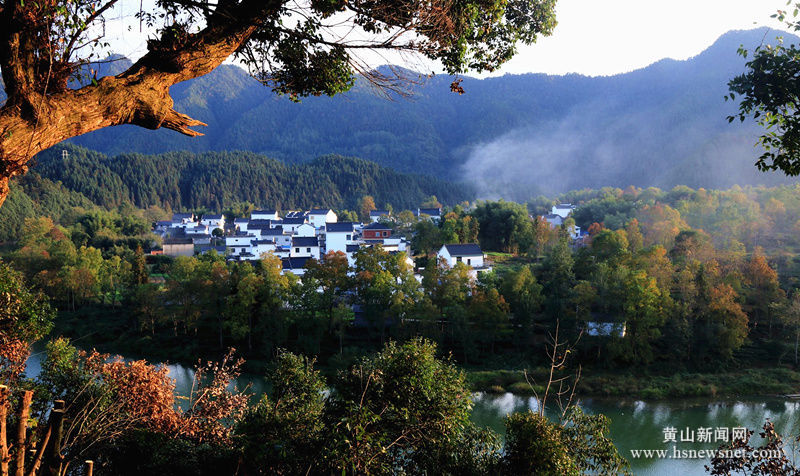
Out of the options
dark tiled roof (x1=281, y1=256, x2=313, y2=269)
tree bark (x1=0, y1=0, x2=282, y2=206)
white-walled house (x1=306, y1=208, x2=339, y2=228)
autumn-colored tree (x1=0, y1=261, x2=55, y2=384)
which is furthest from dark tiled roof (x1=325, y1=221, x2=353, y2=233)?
tree bark (x1=0, y1=0, x2=282, y2=206)

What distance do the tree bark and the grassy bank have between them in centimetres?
1283

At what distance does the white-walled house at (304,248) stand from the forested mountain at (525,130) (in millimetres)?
48823

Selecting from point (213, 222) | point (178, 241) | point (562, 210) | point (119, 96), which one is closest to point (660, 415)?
point (119, 96)

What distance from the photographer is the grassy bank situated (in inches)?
546

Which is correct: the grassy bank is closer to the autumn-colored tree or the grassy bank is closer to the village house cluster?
the village house cluster

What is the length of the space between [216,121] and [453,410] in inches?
5330

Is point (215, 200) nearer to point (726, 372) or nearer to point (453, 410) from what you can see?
point (726, 372)

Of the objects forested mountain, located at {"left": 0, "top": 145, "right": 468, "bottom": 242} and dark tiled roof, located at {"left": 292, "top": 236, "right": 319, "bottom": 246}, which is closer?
dark tiled roof, located at {"left": 292, "top": 236, "right": 319, "bottom": 246}

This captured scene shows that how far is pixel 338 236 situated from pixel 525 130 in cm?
9162

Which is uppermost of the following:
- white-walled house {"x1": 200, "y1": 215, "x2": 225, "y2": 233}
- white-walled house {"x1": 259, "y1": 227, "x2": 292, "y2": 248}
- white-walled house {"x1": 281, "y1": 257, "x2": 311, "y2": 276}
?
white-walled house {"x1": 200, "y1": 215, "x2": 225, "y2": 233}

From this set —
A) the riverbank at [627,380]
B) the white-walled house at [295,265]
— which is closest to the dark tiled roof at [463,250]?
the white-walled house at [295,265]

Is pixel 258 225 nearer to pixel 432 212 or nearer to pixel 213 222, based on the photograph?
pixel 213 222

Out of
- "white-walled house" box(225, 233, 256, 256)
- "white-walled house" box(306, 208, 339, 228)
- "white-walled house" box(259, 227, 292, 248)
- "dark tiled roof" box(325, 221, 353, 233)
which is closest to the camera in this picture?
"dark tiled roof" box(325, 221, 353, 233)

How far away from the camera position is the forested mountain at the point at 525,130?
75375mm
